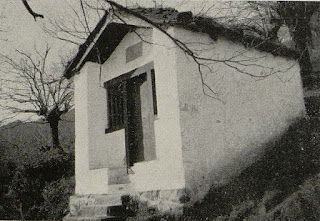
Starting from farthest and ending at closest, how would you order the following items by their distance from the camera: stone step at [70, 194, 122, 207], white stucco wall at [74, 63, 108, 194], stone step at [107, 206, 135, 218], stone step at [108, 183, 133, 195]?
white stucco wall at [74, 63, 108, 194]
stone step at [108, 183, 133, 195]
stone step at [70, 194, 122, 207]
stone step at [107, 206, 135, 218]

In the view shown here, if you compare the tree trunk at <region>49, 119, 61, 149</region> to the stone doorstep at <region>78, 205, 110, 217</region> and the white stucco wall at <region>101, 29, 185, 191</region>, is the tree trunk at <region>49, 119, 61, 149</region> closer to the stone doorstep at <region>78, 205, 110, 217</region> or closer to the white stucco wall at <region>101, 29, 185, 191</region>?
the stone doorstep at <region>78, 205, 110, 217</region>

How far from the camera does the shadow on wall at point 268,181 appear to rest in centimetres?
409

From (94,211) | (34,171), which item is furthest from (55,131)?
(94,211)

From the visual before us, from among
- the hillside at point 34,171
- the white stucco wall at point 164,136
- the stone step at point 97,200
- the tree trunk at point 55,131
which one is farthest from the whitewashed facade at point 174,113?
the tree trunk at point 55,131

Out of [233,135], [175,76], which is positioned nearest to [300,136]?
[233,135]

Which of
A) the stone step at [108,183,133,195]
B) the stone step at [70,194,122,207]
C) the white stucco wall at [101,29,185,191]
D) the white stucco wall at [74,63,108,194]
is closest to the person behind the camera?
the white stucco wall at [101,29,185,191]

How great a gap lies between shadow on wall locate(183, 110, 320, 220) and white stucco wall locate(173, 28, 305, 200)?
169 mm

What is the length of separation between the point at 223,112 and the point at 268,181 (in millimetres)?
1226

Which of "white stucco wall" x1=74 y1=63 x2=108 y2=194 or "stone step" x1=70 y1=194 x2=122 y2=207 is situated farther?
"white stucco wall" x1=74 y1=63 x2=108 y2=194

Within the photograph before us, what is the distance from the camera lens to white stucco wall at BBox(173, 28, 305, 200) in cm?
441

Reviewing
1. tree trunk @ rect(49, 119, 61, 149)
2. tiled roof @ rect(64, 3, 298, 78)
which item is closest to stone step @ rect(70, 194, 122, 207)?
tree trunk @ rect(49, 119, 61, 149)

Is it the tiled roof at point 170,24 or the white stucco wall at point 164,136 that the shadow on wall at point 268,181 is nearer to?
the white stucco wall at point 164,136

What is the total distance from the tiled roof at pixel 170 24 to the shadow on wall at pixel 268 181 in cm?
187

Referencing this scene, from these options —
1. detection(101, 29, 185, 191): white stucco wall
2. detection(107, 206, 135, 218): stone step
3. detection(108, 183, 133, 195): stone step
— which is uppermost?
detection(101, 29, 185, 191): white stucco wall
